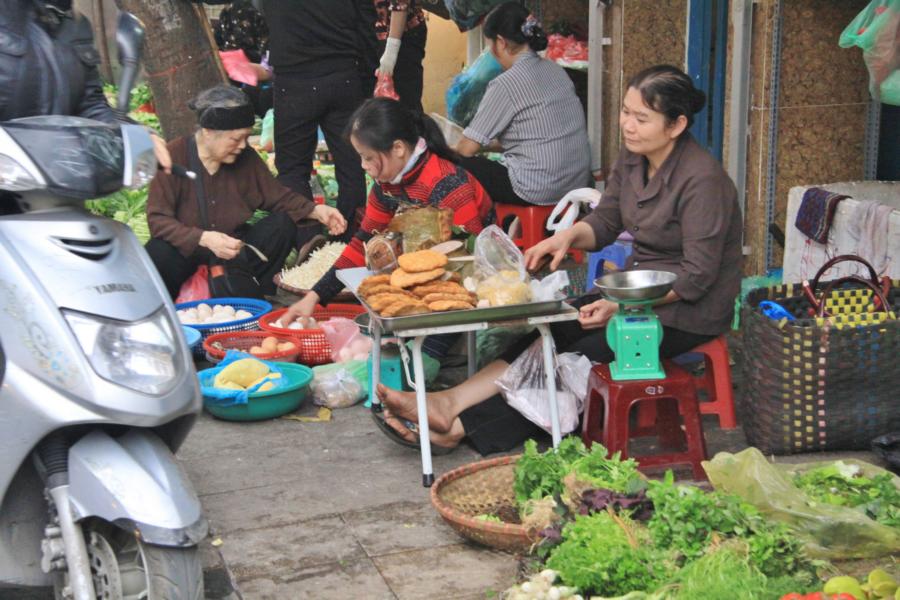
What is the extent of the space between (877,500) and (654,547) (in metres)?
0.87

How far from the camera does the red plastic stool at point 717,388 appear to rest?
4.54m

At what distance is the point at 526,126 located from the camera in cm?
679

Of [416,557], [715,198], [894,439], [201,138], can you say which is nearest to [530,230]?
[201,138]

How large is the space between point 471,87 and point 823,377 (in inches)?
190

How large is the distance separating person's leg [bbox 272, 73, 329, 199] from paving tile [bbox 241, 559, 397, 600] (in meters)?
4.12

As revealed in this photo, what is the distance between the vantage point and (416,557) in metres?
3.67

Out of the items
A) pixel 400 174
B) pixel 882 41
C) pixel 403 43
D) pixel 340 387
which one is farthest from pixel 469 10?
pixel 340 387

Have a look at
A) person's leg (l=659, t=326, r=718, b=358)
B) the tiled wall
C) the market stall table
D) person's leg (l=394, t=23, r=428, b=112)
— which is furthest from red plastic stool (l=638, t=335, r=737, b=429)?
person's leg (l=394, t=23, r=428, b=112)

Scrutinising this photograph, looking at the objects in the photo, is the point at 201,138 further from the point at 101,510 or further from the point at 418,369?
the point at 101,510

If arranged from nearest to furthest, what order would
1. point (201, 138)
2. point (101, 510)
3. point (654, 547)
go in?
point (101, 510) < point (654, 547) < point (201, 138)

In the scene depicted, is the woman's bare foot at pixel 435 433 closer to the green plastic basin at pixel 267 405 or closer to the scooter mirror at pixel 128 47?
the green plastic basin at pixel 267 405

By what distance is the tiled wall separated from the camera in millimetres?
6039

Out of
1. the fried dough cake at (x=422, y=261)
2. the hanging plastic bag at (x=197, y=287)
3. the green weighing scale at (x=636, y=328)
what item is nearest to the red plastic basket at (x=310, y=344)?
the hanging plastic bag at (x=197, y=287)

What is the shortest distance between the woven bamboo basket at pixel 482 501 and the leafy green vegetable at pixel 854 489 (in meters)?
0.95
